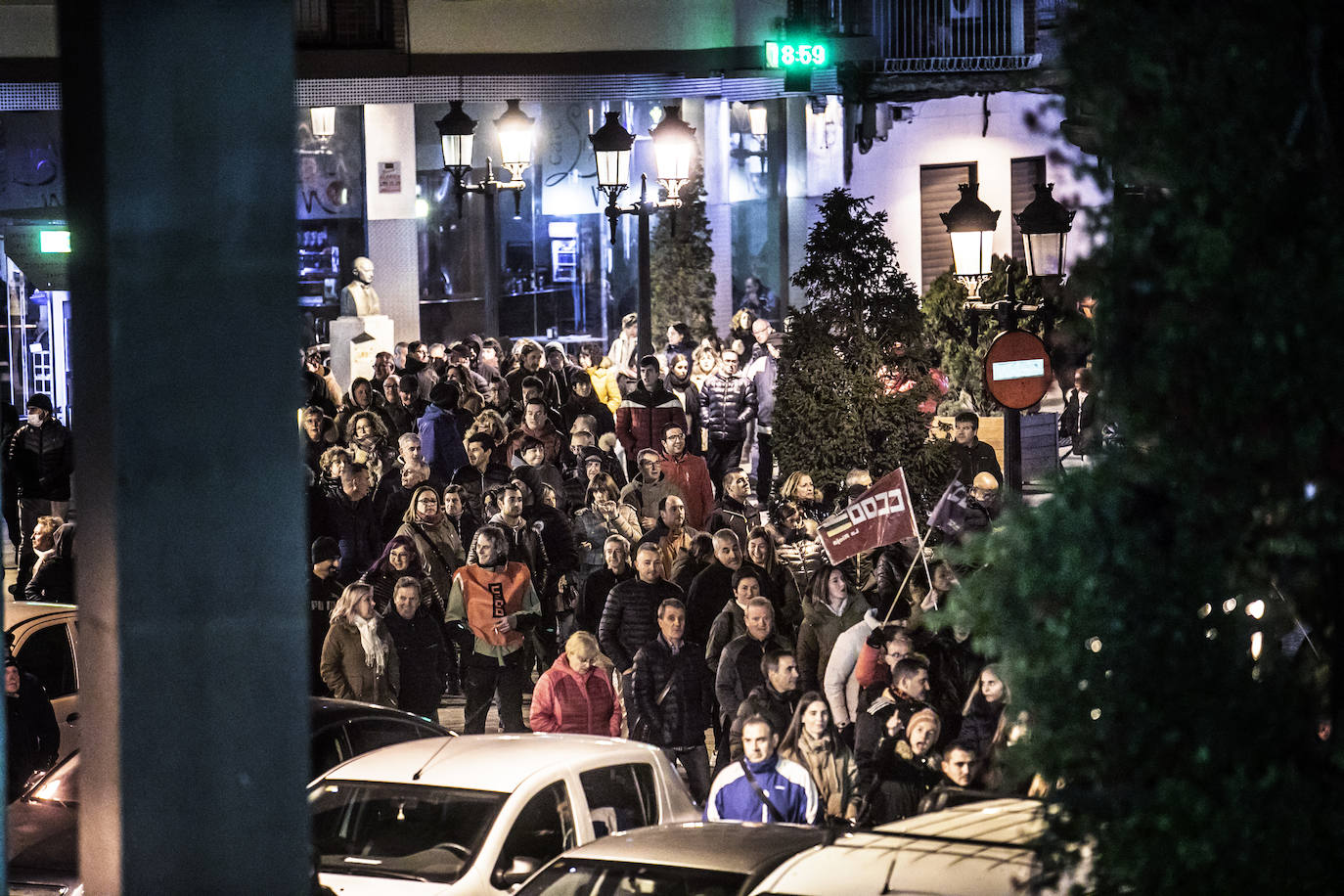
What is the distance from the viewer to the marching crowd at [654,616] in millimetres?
10641

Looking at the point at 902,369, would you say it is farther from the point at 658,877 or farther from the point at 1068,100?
the point at 1068,100

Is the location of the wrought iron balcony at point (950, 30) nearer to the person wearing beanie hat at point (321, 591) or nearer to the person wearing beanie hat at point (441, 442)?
the person wearing beanie hat at point (441, 442)

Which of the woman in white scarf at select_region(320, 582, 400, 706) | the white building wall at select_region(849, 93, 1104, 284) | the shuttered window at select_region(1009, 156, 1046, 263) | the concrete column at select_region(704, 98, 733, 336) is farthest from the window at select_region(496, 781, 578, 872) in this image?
the concrete column at select_region(704, 98, 733, 336)

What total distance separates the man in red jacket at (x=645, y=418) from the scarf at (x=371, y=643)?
266 inches

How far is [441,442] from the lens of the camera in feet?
64.8

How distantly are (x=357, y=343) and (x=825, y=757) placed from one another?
69.8 feet

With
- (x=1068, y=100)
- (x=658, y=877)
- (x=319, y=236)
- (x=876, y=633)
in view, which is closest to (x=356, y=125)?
(x=319, y=236)

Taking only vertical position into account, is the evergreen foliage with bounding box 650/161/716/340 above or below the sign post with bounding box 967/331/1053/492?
above

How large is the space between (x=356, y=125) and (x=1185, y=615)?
46.3m

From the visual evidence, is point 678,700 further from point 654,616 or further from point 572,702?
A: point 654,616

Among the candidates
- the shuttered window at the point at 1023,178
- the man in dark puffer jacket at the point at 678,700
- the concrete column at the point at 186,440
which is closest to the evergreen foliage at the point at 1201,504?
the concrete column at the point at 186,440

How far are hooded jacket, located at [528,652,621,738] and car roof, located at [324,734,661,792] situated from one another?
1442mm

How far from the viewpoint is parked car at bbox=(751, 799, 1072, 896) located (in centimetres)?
730

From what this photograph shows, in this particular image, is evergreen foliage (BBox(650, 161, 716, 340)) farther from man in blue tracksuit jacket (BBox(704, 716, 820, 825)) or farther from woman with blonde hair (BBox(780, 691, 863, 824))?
man in blue tracksuit jacket (BBox(704, 716, 820, 825))
